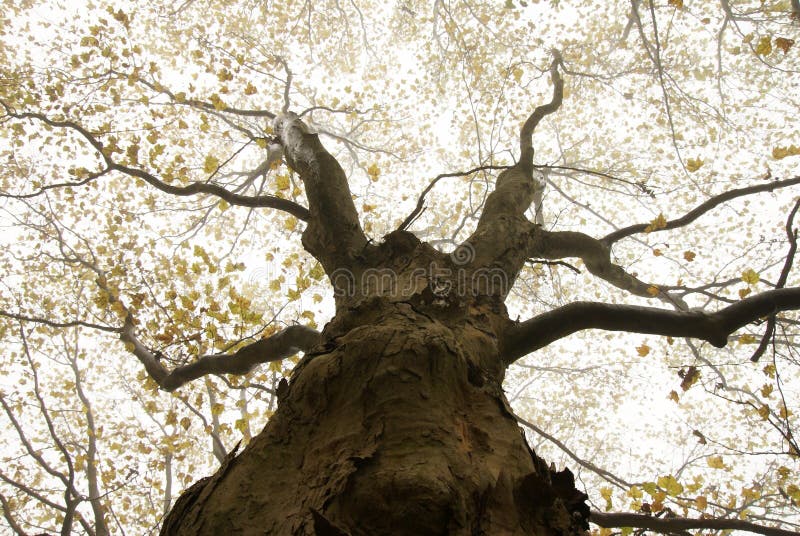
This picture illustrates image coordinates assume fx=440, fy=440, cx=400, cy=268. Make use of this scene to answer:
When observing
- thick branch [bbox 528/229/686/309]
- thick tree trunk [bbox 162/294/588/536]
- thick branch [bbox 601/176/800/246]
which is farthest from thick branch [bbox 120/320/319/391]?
thick branch [bbox 601/176/800/246]

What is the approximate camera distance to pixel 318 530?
108 cm

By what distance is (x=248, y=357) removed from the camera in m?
3.33

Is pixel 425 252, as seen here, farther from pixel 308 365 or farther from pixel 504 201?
pixel 308 365

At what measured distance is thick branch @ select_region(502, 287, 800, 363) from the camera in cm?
261

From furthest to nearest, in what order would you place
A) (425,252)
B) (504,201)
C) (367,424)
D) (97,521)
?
1. (97,521)
2. (504,201)
3. (425,252)
4. (367,424)

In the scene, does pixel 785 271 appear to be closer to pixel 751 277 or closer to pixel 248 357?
pixel 751 277

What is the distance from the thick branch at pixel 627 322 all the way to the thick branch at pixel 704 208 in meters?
1.12

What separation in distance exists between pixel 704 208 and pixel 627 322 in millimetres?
1690

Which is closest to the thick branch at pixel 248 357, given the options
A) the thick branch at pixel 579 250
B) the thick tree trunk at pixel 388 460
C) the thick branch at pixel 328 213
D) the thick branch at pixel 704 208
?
the thick branch at pixel 328 213

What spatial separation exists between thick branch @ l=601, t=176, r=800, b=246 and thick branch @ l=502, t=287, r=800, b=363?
112cm

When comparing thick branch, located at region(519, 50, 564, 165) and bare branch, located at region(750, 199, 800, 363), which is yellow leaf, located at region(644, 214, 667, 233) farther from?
thick branch, located at region(519, 50, 564, 165)

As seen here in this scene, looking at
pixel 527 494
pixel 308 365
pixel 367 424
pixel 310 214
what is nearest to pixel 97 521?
pixel 310 214

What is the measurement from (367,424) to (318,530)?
44cm

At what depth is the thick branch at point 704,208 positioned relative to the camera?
Answer: 3.29 meters
